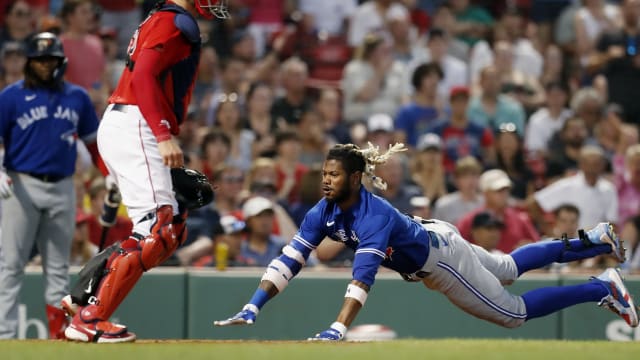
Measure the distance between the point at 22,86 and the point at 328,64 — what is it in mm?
5051

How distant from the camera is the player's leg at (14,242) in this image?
8.15 m

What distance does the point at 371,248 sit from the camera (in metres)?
6.24

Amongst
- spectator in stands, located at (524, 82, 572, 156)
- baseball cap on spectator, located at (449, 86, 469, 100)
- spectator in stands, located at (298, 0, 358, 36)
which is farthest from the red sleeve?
spectator in stands, located at (298, 0, 358, 36)

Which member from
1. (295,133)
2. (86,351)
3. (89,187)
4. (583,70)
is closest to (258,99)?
(295,133)

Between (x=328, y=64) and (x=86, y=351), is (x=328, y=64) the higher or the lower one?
the higher one

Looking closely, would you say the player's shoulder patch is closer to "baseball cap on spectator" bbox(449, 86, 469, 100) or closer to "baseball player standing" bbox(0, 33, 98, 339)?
"baseball player standing" bbox(0, 33, 98, 339)

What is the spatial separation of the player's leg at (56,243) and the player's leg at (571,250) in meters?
2.98

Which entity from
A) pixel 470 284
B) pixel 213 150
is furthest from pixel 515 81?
pixel 470 284

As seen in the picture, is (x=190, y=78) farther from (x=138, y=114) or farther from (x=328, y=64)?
(x=328, y=64)

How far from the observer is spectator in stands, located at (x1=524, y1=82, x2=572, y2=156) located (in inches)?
475

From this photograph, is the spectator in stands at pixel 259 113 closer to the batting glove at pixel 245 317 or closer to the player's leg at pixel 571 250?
the player's leg at pixel 571 250

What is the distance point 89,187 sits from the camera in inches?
394

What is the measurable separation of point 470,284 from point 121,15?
6931 mm

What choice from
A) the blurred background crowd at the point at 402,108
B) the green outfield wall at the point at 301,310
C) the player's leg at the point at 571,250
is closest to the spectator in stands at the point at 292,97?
the blurred background crowd at the point at 402,108
